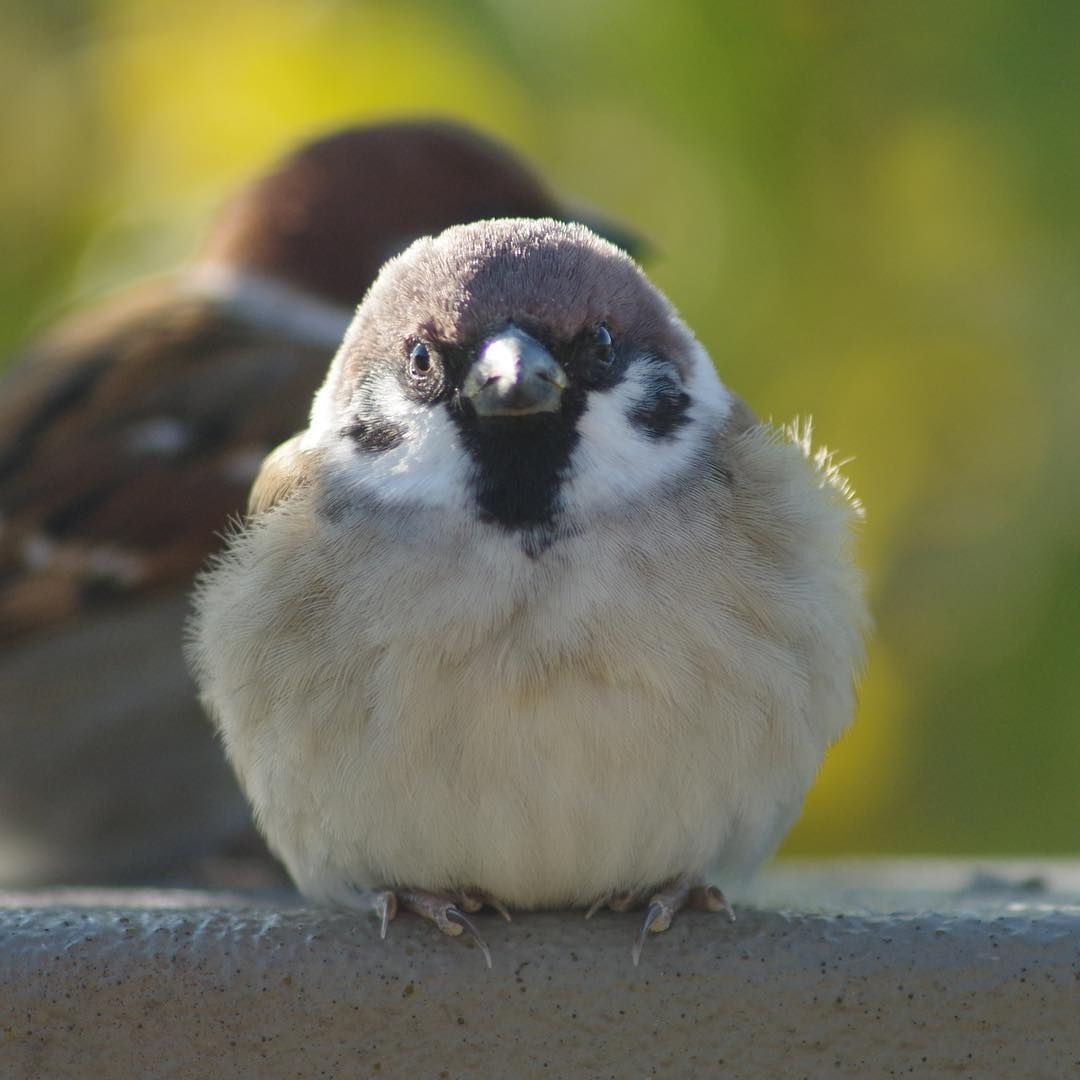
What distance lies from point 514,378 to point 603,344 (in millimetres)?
171

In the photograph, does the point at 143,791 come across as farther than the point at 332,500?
Yes

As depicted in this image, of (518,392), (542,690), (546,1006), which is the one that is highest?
(518,392)

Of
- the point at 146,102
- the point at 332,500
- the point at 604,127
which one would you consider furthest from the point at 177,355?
the point at 332,500

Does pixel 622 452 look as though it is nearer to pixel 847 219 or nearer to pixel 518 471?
pixel 518 471

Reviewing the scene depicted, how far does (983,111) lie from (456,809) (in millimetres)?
2185

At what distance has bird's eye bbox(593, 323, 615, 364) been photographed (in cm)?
190

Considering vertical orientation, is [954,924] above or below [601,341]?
below

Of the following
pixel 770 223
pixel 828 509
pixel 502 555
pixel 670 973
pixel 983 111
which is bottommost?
pixel 670 973

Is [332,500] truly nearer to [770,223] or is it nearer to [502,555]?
[502,555]

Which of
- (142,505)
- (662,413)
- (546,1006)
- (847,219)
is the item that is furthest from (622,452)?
(847,219)

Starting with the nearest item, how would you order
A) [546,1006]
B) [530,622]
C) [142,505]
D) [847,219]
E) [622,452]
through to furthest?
[546,1006] → [530,622] → [622,452] → [142,505] → [847,219]

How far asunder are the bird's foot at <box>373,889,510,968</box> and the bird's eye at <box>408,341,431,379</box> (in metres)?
0.54

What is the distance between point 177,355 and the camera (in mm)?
3182

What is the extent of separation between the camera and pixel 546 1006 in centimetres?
167
